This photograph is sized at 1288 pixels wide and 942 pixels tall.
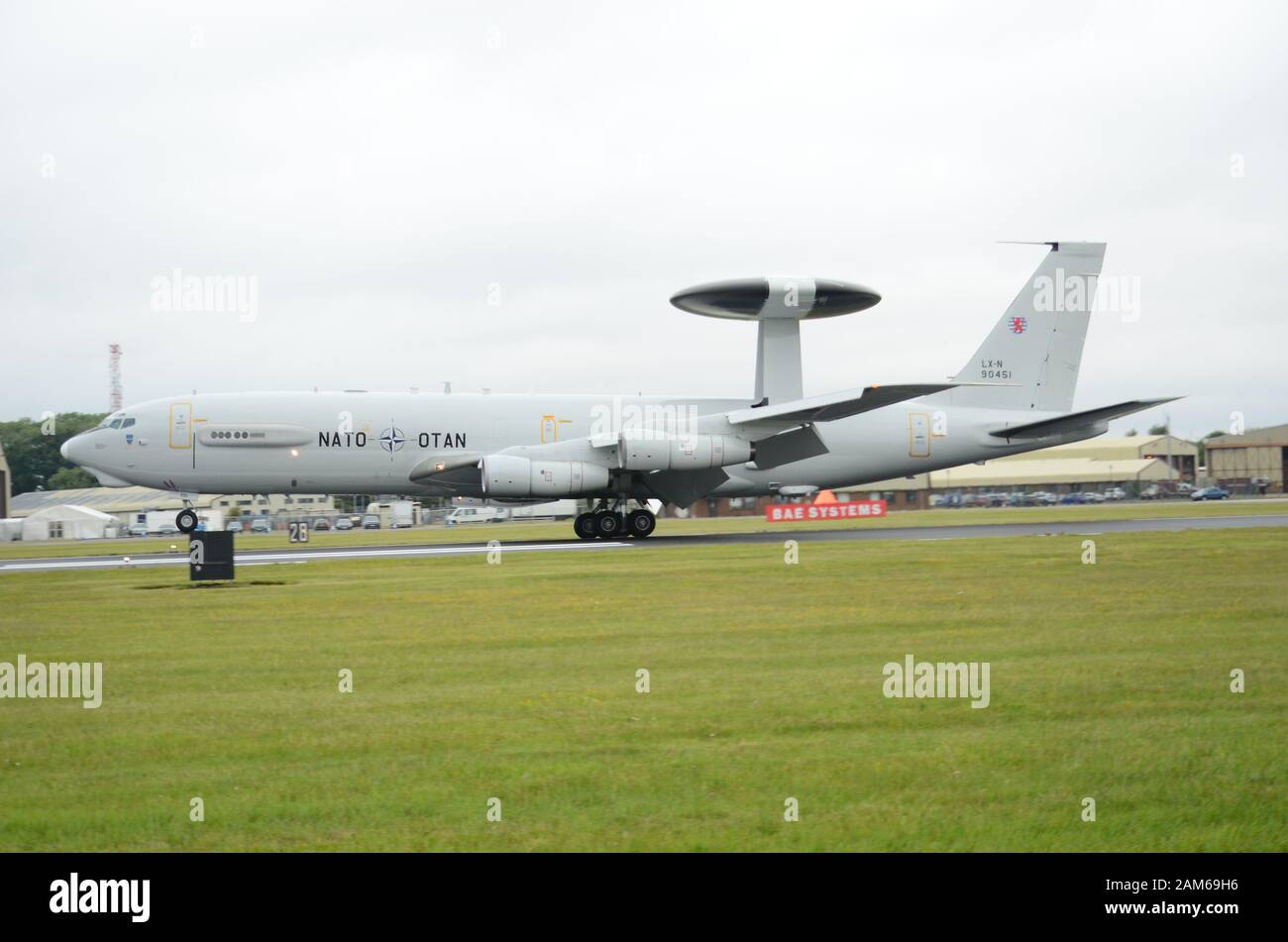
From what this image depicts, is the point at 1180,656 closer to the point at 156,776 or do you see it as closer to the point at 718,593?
the point at 718,593

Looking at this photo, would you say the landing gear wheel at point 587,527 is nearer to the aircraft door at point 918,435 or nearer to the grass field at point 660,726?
the aircraft door at point 918,435

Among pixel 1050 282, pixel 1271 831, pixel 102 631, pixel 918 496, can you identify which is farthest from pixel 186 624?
pixel 918 496

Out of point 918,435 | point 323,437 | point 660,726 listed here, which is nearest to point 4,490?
point 323,437

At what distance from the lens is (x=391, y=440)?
33.9 m

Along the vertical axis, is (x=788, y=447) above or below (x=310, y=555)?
above

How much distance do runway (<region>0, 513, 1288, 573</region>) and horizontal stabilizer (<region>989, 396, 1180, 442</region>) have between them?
10.2 feet

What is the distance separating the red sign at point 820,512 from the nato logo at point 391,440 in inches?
894

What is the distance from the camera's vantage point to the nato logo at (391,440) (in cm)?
3394

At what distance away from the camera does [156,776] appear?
763cm

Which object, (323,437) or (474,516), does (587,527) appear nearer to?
(323,437)

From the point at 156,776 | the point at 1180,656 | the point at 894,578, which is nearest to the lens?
the point at 156,776

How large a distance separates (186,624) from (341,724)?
7.18 metres

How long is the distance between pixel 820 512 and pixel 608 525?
2580 centimetres

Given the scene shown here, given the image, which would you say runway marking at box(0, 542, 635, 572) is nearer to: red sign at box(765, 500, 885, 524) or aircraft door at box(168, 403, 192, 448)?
aircraft door at box(168, 403, 192, 448)
